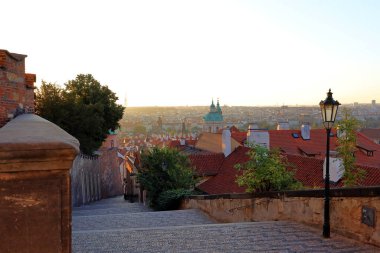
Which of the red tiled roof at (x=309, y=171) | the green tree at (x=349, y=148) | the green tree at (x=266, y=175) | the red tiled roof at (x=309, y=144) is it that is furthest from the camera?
the red tiled roof at (x=309, y=144)

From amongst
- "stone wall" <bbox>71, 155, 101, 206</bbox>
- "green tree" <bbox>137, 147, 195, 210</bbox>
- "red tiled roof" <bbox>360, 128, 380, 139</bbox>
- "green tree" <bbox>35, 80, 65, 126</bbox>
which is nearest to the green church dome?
"red tiled roof" <bbox>360, 128, 380, 139</bbox>

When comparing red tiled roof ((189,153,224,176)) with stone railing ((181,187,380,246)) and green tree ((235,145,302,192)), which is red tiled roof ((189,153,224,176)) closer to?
stone railing ((181,187,380,246))

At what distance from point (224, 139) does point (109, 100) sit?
9807 millimetres

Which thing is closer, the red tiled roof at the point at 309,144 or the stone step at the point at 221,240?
the stone step at the point at 221,240

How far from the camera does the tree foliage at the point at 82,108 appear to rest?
23.6 m

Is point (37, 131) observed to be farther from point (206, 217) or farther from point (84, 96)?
point (84, 96)

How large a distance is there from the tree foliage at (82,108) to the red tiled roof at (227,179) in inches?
353

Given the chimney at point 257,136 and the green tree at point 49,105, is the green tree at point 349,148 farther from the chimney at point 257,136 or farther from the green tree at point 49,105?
the green tree at point 49,105

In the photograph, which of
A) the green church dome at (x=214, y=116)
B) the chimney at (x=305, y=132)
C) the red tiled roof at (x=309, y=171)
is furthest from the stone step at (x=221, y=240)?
the green church dome at (x=214, y=116)

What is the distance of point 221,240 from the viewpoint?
21.5 feet

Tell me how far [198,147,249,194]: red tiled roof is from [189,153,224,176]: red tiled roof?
16.5 inches

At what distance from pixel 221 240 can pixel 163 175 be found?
464 inches

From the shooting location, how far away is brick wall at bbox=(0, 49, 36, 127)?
5285mm

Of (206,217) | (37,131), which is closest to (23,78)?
(37,131)
